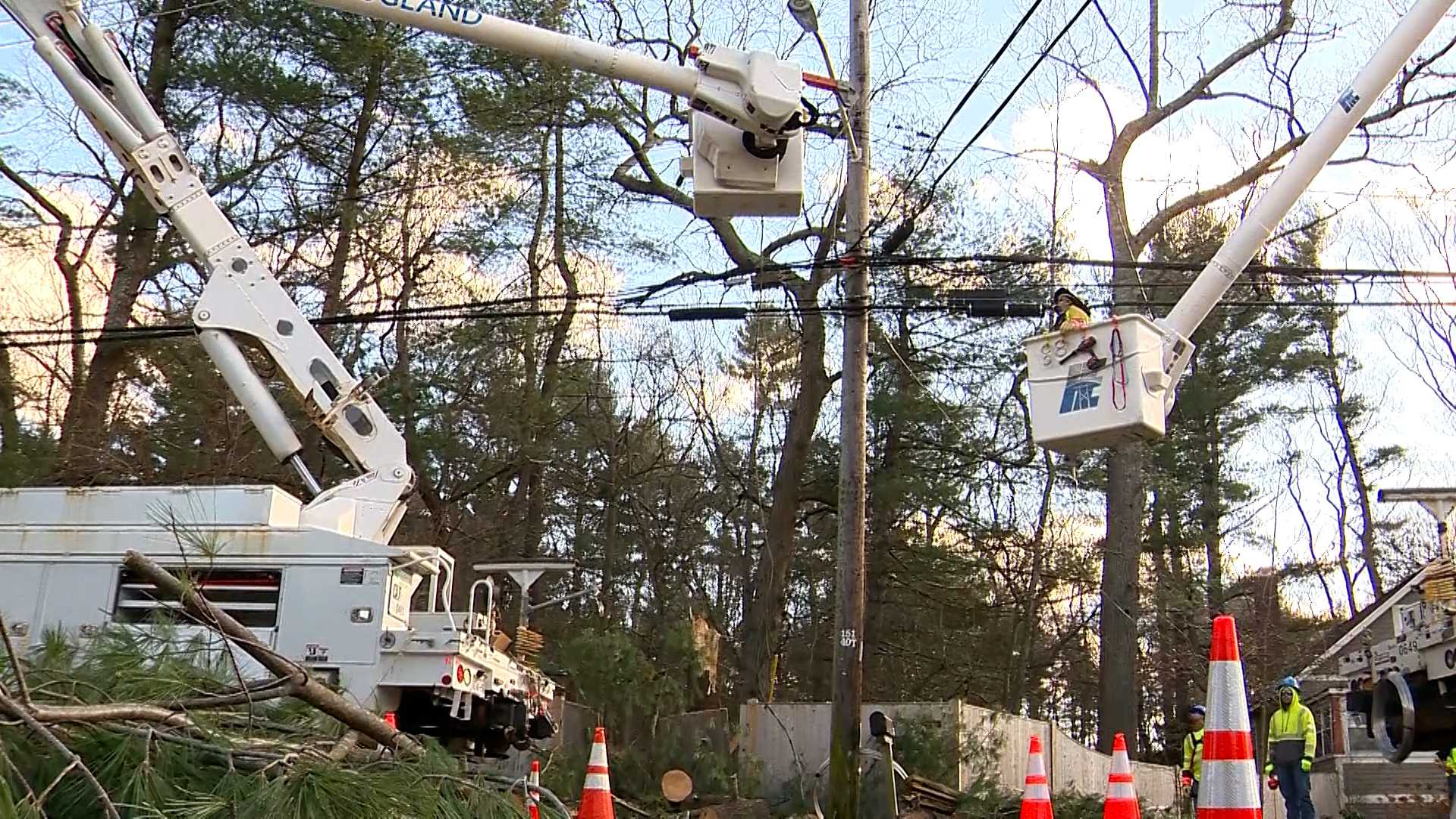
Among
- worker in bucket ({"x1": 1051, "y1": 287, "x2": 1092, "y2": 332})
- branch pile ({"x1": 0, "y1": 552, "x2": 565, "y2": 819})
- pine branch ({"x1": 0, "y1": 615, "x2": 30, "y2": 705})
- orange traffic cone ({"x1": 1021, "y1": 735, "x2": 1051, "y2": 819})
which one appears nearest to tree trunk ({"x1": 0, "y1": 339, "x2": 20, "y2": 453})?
branch pile ({"x1": 0, "y1": 552, "x2": 565, "y2": 819})

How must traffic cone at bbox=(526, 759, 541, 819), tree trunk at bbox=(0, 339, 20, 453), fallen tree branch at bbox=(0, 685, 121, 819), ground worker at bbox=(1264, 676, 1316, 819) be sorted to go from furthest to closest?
1. tree trunk at bbox=(0, 339, 20, 453)
2. ground worker at bbox=(1264, 676, 1316, 819)
3. traffic cone at bbox=(526, 759, 541, 819)
4. fallen tree branch at bbox=(0, 685, 121, 819)

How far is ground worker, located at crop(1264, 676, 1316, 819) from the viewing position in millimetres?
10102

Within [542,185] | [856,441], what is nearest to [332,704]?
[856,441]

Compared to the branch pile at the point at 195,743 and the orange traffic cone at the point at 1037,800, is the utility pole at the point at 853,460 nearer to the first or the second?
the orange traffic cone at the point at 1037,800

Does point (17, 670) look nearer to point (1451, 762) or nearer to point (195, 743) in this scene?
point (195, 743)

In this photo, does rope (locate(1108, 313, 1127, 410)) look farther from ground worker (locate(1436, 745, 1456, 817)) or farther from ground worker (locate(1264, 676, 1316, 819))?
ground worker (locate(1264, 676, 1316, 819))

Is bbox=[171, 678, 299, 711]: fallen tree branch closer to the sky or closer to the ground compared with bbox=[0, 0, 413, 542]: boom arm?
closer to the ground

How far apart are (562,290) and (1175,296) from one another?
1066cm

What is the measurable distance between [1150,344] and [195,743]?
18.4ft

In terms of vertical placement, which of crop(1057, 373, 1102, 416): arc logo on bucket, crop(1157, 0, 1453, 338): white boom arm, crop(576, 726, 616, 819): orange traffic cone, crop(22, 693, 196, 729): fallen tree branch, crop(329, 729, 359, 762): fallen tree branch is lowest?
crop(576, 726, 616, 819): orange traffic cone

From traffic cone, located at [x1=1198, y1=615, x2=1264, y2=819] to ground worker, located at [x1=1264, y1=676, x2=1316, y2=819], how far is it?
6.52 meters

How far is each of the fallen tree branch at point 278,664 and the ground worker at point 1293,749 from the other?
27.3ft

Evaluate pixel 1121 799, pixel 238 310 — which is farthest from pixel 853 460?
pixel 1121 799

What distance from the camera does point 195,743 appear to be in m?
3.64
